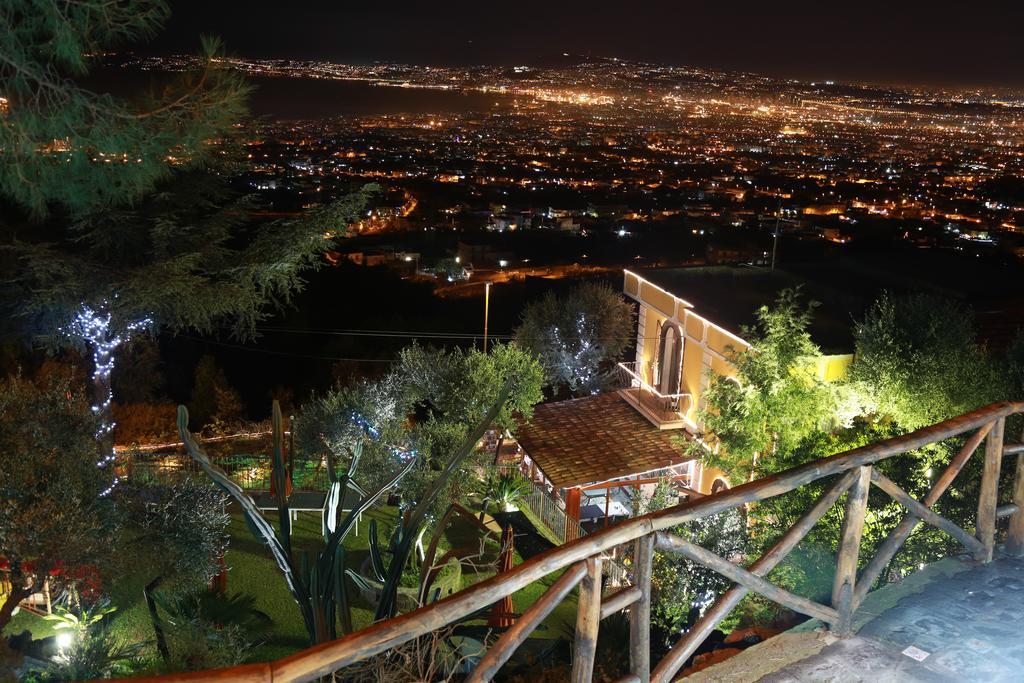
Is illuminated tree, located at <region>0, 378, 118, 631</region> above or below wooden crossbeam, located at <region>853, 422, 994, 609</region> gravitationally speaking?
below

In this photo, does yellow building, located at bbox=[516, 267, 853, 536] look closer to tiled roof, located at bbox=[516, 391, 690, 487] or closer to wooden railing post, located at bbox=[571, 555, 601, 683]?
tiled roof, located at bbox=[516, 391, 690, 487]

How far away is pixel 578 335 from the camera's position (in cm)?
2708

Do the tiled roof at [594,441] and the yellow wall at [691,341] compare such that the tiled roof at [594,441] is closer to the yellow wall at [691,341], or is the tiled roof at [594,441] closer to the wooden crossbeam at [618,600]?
the yellow wall at [691,341]

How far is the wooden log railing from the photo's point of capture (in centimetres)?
A: 247

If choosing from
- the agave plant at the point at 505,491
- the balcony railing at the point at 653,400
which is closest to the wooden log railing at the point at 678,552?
the agave plant at the point at 505,491

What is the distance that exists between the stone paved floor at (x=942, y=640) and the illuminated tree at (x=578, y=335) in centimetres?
2159

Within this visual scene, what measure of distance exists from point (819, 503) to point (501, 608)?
6.32m

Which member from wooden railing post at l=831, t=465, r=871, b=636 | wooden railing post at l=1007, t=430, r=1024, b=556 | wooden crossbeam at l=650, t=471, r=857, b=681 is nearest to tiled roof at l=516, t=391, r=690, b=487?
wooden railing post at l=1007, t=430, r=1024, b=556

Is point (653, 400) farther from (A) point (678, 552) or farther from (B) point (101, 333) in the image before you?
(A) point (678, 552)

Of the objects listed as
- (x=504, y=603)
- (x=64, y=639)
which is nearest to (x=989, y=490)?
(x=504, y=603)

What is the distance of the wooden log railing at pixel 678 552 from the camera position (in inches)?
97.1

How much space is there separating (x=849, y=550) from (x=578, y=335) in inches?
904

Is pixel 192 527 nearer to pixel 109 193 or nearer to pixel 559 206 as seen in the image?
pixel 109 193

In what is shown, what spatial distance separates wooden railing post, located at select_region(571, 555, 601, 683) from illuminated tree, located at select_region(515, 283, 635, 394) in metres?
23.3
